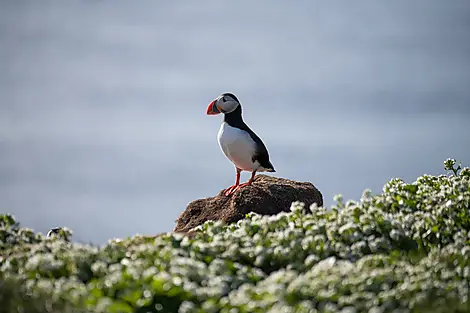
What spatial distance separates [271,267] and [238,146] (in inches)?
221

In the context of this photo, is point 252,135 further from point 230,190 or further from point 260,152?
point 230,190

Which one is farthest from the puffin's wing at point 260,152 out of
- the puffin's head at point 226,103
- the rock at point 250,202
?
the puffin's head at point 226,103

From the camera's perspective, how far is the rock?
1240 centimetres

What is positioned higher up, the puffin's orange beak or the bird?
the puffin's orange beak

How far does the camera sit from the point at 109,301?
18.4 feet

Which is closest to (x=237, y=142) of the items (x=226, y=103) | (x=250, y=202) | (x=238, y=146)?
(x=238, y=146)

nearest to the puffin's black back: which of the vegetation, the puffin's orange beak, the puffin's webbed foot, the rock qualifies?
the puffin's orange beak

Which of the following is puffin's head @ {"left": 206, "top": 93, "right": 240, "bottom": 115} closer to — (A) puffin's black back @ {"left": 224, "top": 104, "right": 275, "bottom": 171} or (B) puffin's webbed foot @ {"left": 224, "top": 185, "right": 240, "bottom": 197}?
(A) puffin's black back @ {"left": 224, "top": 104, "right": 275, "bottom": 171}

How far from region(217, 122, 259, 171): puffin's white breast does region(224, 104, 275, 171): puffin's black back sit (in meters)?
0.08

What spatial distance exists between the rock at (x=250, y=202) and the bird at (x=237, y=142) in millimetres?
351

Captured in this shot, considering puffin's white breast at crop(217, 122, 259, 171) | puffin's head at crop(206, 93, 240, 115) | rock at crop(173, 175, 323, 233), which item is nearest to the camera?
rock at crop(173, 175, 323, 233)

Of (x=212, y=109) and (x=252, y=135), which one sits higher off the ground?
(x=212, y=109)

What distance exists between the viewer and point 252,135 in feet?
43.9

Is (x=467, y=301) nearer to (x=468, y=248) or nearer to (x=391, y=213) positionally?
(x=468, y=248)
